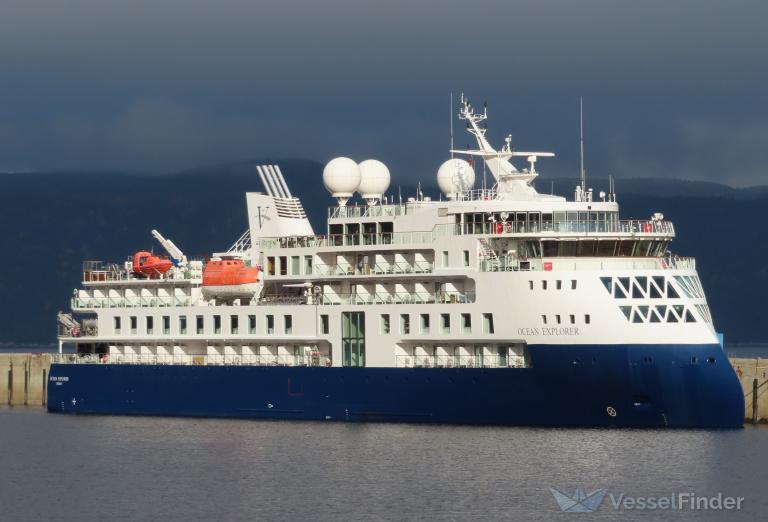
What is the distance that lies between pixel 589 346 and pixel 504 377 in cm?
371

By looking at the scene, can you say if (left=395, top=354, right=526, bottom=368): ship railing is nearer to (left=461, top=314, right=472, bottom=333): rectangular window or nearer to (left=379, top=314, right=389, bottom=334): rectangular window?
(left=461, top=314, right=472, bottom=333): rectangular window

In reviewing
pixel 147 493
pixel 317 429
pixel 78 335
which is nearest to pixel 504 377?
pixel 317 429

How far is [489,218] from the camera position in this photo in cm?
6388

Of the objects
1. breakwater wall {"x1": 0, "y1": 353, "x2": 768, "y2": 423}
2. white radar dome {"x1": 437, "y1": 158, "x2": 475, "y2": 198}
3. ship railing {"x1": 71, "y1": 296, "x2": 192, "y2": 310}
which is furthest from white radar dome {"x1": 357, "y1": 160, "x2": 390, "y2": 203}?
breakwater wall {"x1": 0, "y1": 353, "x2": 768, "y2": 423}

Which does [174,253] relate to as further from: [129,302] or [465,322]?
[465,322]

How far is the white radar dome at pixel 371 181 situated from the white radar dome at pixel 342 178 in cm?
24

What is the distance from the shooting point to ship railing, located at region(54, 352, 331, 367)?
68.0 m

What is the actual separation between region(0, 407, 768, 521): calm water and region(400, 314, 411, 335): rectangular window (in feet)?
12.4

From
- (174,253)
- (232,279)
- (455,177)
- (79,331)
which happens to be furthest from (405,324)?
(79,331)

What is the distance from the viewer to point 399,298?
2596 inches

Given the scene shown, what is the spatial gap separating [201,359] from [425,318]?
11.9 metres

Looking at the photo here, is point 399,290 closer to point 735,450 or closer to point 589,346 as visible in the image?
point 589,346

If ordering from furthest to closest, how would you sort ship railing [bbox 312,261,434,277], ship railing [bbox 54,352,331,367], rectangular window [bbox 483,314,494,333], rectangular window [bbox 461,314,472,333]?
ship railing [bbox 54,352,331,367] < ship railing [bbox 312,261,434,277] < rectangular window [bbox 461,314,472,333] < rectangular window [bbox 483,314,494,333]

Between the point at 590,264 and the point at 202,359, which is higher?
the point at 590,264
